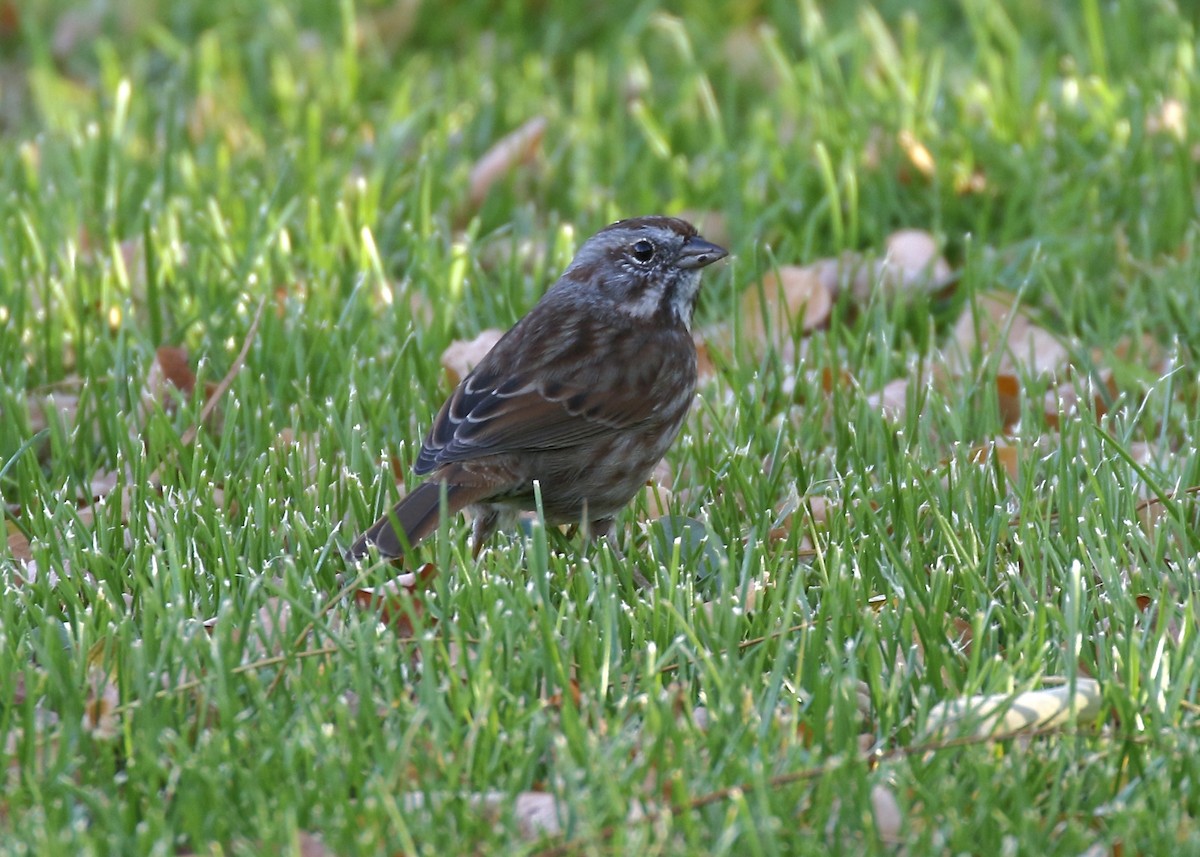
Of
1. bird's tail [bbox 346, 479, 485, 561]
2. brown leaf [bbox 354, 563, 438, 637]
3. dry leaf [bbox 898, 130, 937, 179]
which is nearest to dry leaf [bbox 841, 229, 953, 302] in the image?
dry leaf [bbox 898, 130, 937, 179]

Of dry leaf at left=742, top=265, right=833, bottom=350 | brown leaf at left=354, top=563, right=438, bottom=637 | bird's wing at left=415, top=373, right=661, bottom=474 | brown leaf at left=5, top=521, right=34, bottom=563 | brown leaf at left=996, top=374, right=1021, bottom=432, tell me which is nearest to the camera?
brown leaf at left=354, top=563, right=438, bottom=637

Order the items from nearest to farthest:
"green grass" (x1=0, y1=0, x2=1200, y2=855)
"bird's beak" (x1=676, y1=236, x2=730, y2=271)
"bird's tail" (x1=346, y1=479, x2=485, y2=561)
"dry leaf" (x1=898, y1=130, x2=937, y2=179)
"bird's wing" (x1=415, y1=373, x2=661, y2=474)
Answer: "green grass" (x1=0, y1=0, x2=1200, y2=855)
"bird's tail" (x1=346, y1=479, x2=485, y2=561)
"bird's wing" (x1=415, y1=373, x2=661, y2=474)
"bird's beak" (x1=676, y1=236, x2=730, y2=271)
"dry leaf" (x1=898, y1=130, x2=937, y2=179)

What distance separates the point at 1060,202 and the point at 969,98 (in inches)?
34.5

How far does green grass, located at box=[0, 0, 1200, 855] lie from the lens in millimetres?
3158

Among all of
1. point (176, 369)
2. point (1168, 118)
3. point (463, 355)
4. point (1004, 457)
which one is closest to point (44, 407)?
point (176, 369)

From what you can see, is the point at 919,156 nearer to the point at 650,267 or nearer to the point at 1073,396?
the point at 1073,396

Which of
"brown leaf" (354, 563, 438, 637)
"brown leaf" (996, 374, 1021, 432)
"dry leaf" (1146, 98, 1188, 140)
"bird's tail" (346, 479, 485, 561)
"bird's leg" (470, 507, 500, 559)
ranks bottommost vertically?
"bird's leg" (470, 507, 500, 559)

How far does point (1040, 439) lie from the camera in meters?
4.89

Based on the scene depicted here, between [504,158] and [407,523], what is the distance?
3.18 meters

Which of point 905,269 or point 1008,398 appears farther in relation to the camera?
point 905,269

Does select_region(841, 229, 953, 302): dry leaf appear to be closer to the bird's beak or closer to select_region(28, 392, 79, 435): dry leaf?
the bird's beak

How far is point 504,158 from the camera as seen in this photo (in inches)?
277

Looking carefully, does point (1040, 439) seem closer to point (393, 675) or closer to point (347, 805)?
point (393, 675)

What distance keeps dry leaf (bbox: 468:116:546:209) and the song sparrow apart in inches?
75.4
